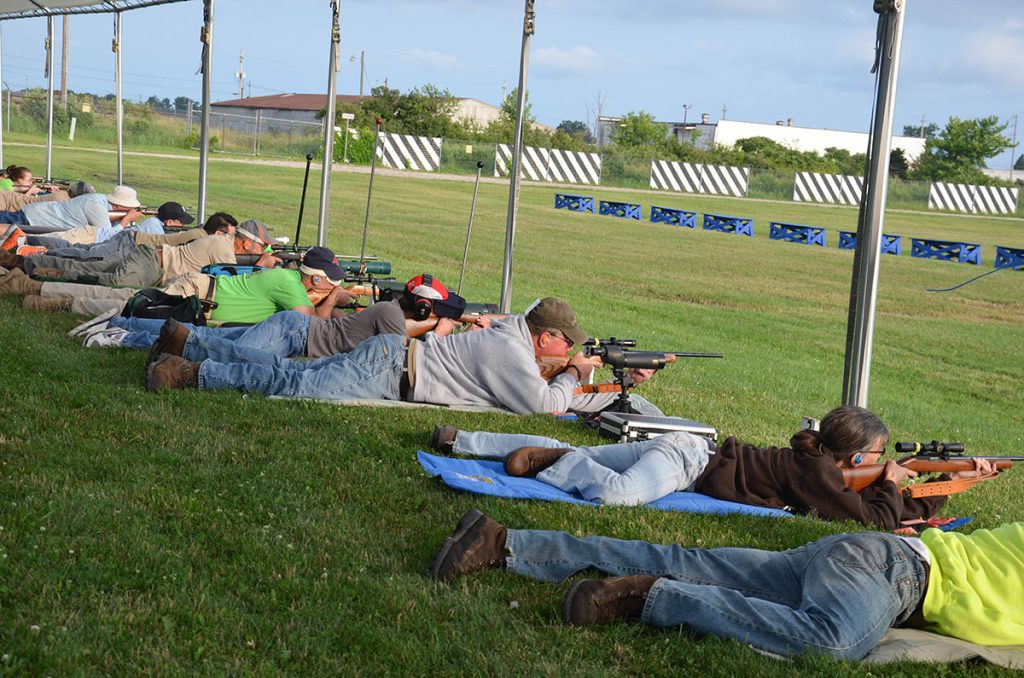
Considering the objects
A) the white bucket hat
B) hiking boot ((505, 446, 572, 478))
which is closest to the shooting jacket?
hiking boot ((505, 446, 572, 478))

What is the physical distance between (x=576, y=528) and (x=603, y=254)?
22743mm

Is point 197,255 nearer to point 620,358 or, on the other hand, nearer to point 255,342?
point 255,342

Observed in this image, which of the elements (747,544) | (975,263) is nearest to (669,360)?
(747,544)

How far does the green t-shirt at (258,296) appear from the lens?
36.8 ft

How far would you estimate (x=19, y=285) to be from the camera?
12.2 m

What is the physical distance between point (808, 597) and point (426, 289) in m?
6.19

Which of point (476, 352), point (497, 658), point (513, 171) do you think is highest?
point (513, 171)

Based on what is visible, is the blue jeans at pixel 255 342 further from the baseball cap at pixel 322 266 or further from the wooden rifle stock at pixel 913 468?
the wooden rifle stock at pixel 913 468

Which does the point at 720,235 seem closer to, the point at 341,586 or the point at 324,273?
the point at 324,273

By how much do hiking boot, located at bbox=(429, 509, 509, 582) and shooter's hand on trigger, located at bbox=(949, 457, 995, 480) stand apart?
3204 mm

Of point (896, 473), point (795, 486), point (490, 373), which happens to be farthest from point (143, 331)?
point (896, 473)

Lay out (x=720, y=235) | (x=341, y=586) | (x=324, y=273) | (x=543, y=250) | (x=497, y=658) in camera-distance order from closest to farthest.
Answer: (x=497, y=658) → (x=341, y=586) → (x=324, y=273) → (x=543, y=250) → (x=720, y=235)

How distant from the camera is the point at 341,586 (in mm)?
4902

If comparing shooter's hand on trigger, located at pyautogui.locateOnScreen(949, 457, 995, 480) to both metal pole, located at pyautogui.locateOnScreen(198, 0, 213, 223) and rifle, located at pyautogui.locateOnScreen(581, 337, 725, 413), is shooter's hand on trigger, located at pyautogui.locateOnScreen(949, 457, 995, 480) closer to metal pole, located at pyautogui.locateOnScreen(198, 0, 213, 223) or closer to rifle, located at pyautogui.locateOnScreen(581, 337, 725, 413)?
rifle, located at pyautogui.locateOnScreen(581, 337, 725, 413)
